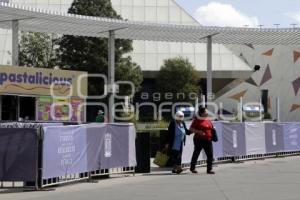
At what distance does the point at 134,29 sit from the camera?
32438 millimetres

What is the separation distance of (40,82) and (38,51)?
2473 centimetres

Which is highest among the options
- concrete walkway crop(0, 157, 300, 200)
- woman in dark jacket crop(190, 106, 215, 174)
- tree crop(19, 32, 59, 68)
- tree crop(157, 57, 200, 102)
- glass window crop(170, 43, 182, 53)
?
glass window crop(170, 43, 182, 53)

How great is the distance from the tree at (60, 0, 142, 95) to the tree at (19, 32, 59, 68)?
211cm

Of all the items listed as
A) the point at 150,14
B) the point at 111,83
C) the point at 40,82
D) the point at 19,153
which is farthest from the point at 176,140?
the point at 150,14

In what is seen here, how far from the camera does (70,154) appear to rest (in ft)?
45.9

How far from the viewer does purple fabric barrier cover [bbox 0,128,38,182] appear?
42.4ft

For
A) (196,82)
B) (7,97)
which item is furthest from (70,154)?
(196,82)

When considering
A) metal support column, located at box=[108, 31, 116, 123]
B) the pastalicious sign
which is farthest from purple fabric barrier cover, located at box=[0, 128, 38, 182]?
metal support column, located at box=[108, 31, 116, 123]

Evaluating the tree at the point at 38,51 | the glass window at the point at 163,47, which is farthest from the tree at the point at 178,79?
the tree at the point at 38,51

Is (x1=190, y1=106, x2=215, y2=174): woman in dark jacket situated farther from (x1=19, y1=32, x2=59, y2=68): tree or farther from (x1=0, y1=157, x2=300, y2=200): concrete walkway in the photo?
(x1=19, y1=32, x2=59, y2=68): tree

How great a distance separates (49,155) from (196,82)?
161ft

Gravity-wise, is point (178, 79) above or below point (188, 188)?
above

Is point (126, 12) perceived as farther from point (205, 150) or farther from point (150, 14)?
point (205, 150)

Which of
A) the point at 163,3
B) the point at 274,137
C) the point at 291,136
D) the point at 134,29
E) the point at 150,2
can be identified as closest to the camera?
the point at 274,137
